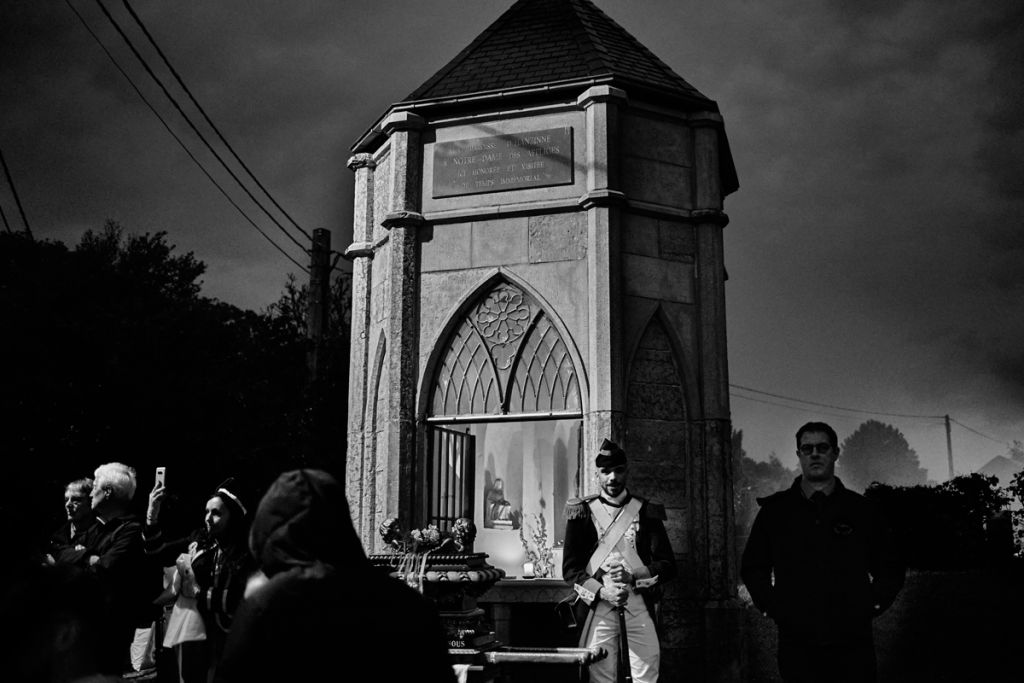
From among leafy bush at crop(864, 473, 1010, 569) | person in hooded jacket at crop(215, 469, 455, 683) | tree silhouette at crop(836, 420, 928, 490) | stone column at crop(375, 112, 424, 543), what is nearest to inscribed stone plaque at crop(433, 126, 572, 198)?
stone column at crop(375, 112, 424, 543)

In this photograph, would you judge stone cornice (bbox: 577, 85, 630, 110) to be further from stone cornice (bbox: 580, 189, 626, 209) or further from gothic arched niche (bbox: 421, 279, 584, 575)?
gothic arched niche (bbox: 421, 279, 584, 575)

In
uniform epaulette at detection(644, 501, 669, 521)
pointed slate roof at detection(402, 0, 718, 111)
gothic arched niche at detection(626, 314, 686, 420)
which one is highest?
pointed slate roof at detection(402, 0, 718, 111)

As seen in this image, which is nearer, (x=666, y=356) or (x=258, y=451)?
(x=666, y=356)

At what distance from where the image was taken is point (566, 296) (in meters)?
Result: 9.84

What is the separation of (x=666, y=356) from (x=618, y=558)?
136 inches

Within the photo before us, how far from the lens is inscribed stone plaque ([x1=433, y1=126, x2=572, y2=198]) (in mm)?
10023

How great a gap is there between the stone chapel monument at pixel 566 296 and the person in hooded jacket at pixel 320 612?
23.0 feet

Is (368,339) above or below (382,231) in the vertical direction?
A: below

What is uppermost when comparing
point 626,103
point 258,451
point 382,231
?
point 626,103

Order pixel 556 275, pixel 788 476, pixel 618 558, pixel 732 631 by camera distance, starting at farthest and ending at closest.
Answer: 1. pixel 788 476
2. pixel 556 275
3. pixel 732 631
4. pixel 618 558

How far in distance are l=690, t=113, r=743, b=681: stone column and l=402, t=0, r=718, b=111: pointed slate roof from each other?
0.77 meters

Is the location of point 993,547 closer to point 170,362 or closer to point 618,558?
point 618,558

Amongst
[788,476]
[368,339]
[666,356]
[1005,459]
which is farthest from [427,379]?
[788,476]

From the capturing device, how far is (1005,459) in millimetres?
38156
